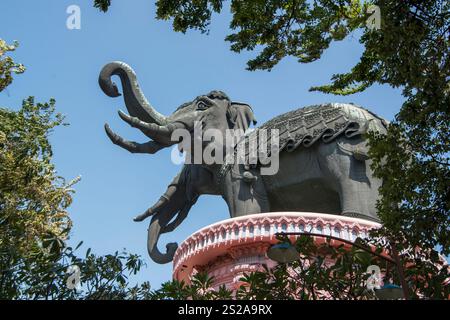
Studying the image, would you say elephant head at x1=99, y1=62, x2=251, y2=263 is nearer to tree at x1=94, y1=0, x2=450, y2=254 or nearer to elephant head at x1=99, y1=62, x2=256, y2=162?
elephant head at x1=99, y1=62, x2=256, y2=162

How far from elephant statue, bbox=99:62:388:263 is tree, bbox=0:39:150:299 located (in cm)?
162

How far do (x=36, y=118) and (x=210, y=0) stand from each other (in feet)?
17.9

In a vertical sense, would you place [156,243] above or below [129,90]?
below

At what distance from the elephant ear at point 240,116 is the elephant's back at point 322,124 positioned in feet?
3.10

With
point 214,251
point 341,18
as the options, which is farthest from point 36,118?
point 341,18

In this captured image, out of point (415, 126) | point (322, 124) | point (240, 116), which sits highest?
point (240, 116)

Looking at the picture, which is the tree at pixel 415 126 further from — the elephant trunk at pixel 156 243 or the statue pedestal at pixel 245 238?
the elephant trunk at pixel 156 243

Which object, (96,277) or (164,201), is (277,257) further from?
(164,201)

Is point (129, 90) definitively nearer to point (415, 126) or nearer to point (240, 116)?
point (240, 116)

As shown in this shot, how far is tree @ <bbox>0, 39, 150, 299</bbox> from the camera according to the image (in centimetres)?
568

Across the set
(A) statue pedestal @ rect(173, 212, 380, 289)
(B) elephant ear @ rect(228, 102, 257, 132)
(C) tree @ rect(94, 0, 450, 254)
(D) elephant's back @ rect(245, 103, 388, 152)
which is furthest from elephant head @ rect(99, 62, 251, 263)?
(C) tree @ rect(94, 0, 450, 254)

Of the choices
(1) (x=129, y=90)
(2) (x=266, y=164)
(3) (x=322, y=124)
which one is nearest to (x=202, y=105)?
(1) (x=129, y=90)

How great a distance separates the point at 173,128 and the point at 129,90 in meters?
1.44

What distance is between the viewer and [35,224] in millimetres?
11016
